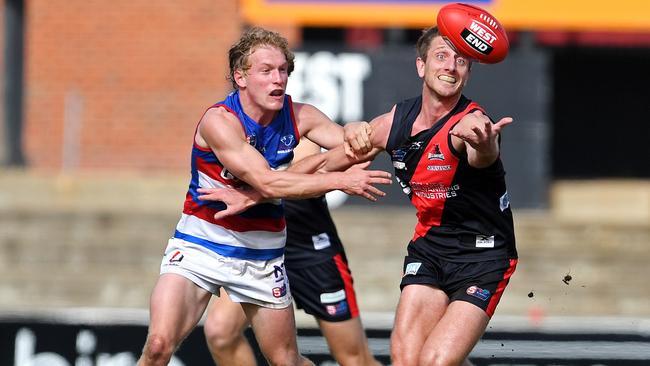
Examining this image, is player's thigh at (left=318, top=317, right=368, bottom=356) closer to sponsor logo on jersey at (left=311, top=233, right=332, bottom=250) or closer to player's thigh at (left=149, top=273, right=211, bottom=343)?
sponsor logo on jersey at (left=311, top=233, right=332, bottom=250)

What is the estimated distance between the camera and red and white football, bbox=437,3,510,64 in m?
6.35

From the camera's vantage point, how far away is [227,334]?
7430 millimetres

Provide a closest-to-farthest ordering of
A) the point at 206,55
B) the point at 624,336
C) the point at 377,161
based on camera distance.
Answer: the point at 624,336, the point at 377,161, the point at 206,55

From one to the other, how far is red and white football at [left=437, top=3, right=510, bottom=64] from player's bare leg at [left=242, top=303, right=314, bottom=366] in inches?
68.8

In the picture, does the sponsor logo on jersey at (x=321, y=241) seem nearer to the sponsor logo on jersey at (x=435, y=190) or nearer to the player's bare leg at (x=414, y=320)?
the player's bare leg at (x=414, y=320)

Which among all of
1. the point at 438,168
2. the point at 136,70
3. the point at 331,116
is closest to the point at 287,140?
the point at 438,168

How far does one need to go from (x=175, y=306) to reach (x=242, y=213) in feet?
2.19

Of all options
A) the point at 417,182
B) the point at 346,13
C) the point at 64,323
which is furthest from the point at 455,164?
the point at 346,13

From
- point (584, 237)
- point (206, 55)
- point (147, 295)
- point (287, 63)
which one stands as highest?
point (287, 63)

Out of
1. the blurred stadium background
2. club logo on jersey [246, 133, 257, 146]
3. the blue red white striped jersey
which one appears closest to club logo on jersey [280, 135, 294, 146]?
the blue red white striped jersey

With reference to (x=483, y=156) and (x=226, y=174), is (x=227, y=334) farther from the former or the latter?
(x=483, y=156)

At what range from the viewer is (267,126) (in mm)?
6773

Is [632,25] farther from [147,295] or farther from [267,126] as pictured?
[267,126]

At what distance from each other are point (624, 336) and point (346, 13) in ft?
24.2
